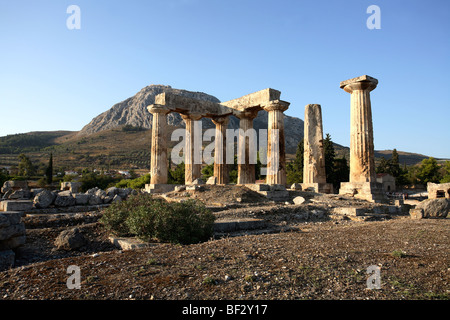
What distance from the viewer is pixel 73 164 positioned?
2960 inches

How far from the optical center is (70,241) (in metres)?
7.54

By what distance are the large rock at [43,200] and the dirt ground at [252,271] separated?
670 centimetres

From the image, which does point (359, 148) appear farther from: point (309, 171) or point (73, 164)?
point (73, 164)

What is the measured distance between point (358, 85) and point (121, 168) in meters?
64.8

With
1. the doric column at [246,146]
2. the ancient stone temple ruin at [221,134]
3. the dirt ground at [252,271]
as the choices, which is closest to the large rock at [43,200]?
the dirt ground at [252,271]

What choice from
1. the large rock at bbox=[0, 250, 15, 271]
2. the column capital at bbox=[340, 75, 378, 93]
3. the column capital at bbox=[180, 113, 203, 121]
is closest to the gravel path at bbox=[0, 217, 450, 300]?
the large rock at bbox=[0, 250, 15, 271]

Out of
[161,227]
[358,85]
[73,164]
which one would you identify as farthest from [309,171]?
[73,164]

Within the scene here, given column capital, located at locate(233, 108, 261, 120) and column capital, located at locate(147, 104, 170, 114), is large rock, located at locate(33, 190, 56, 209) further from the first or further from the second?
column capital, located at locate(233, 108, 261, 120)

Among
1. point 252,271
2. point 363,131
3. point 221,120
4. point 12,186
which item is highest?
point 221,120

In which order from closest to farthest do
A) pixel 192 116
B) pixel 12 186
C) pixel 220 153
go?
pixel 12 186
pixel 192 116
pixel 220 153

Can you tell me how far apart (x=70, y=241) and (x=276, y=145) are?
567 inches

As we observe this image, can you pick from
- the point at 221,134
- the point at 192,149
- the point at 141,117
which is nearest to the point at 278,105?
the point at 221,134

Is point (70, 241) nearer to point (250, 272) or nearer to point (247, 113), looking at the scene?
point (250, 272)

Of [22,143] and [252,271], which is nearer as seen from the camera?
[252,271]
